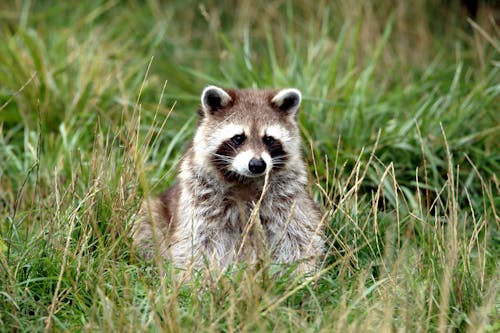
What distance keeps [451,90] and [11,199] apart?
153 inches

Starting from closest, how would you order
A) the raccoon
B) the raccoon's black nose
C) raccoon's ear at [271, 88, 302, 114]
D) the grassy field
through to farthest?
the grassy field
the raccoon's black nose
the raccoon
raccoon's ear at [271, 88, 302, 114]

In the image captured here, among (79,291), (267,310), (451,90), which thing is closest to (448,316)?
(267,310)

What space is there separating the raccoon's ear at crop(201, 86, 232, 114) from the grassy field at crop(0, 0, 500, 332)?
38 cm

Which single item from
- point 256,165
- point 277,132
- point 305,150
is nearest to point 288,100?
point 277,132

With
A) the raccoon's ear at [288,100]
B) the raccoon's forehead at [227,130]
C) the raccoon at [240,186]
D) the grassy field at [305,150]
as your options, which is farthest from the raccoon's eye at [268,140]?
the grassy field at [305,150]

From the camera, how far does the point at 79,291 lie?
13.7 feet

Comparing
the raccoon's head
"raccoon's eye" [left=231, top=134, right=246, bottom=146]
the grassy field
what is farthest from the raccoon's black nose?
the grassy field

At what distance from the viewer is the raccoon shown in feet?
16.5

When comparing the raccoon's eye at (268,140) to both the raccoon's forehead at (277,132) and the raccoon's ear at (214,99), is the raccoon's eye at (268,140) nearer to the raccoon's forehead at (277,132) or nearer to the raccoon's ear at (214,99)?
the raccoon's forehead at (277,132)

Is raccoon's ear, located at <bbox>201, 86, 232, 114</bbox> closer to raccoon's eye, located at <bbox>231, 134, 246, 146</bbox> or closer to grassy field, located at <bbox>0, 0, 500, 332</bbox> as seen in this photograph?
raccoon's eye, located at <bbox>231, 134, 246, 146</bbox>

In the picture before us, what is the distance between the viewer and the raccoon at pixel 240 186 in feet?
16.5

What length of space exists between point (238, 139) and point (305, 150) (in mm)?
1347

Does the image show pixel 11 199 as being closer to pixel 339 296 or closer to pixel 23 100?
pixel 23 100

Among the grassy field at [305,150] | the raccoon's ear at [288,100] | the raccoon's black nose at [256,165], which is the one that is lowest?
the grassy field at [305,150]
